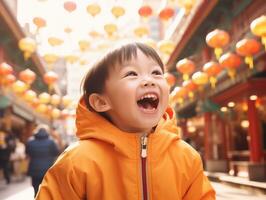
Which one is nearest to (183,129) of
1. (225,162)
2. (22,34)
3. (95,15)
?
(225,162)

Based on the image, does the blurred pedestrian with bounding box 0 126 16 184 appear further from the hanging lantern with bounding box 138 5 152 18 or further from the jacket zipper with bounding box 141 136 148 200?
the jacket zipper with bounding box 141 136 148 200

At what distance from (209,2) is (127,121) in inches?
458

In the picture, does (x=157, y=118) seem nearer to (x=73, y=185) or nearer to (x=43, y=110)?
(x=73, y=185)

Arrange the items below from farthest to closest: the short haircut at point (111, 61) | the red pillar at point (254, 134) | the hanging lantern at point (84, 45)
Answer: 1. the hanging lantern at point (84, 45)
2. the red pillar at point (254, 134)
3. the short haircut at point (111, 61)

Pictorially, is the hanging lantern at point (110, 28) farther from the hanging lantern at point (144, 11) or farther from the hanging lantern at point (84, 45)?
the hanging lantern at point (84, 45)

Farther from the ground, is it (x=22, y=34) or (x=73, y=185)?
(x=22, y=34)

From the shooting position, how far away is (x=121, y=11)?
12328 mm

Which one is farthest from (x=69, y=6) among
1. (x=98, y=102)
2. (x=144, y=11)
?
(x=98, y=102)

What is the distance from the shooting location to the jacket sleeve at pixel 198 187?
205 cm

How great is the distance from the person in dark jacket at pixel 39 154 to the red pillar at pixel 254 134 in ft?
23.4

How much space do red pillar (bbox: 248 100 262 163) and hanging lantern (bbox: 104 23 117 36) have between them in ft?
14.9

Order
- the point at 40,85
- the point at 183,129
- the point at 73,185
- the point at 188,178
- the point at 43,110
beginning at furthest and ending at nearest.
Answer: the point at 40,85
the point at 183,129
the point at 43,110
the point at 188,178
the point at 73,185

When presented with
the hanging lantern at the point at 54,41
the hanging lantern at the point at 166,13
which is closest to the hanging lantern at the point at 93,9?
the hanging lantern at the point at 54,41

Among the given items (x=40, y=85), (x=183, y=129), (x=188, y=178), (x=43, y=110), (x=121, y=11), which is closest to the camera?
(x=188, y=178)
